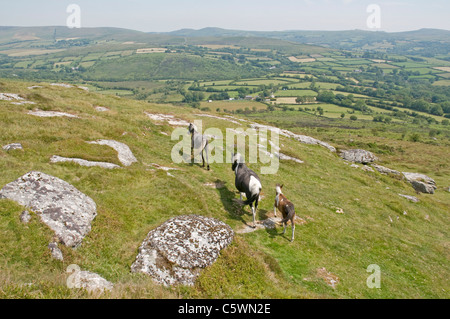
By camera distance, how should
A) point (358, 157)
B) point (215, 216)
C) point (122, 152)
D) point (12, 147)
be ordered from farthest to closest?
point (358, 157), point (122, 152), point (12, 147), point (215, 216)

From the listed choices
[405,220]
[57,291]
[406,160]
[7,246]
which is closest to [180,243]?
[57,291]

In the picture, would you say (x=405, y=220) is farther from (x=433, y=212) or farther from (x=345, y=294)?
(x=345, y=294)

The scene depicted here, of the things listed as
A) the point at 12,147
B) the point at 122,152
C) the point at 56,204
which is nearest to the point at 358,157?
the point at 122,152

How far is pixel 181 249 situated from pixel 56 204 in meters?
6.80

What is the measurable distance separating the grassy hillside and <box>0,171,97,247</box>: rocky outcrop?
46cm

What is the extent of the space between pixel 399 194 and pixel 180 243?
37.6 meters

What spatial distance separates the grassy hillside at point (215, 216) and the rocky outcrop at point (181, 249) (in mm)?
458

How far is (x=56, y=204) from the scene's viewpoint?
13008 mm

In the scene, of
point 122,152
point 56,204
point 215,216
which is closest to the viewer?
point 56,204

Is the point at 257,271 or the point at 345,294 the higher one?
the point at 257,271

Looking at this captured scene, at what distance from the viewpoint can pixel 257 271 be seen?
12.8 metres

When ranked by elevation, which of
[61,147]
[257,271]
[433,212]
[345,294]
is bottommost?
[433,212]

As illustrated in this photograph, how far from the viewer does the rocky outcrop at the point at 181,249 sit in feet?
37.8

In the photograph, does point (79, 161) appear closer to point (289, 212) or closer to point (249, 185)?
point (249, 185)
